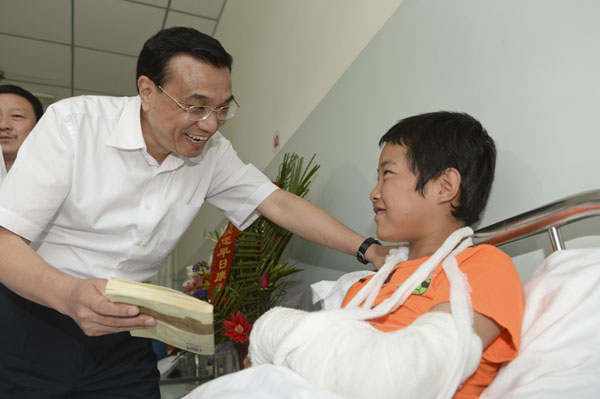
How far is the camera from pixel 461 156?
1.06 metres

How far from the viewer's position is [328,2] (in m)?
2.03

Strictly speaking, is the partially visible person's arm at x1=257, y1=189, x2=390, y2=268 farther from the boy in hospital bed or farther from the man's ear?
the man's ear

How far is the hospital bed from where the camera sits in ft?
2.21

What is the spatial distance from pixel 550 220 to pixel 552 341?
209 millimetres

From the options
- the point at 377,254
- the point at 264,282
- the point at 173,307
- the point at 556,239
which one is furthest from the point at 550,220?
the point at 264,282

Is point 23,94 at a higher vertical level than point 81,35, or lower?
higher

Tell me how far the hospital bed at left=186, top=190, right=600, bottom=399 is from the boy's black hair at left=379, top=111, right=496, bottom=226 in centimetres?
21

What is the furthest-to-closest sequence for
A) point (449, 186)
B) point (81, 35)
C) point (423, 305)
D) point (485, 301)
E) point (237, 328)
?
1. point (81, 35)
2. point (237, 328)
3. point (449, 186)
4. point (423, 305)
5. point (485, 301)

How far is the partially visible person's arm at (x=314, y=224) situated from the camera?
52.8 inches

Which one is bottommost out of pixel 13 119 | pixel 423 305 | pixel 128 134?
pixel 13 119

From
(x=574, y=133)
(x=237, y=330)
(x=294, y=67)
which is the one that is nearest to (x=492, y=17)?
(x=574, y=133)

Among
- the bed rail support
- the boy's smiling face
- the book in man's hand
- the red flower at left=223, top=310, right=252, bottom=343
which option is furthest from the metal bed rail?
the red flower at left=223, top=310, right=252, bottom=343

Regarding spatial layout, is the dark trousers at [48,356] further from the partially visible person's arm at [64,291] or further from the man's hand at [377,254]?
the man's hand at [377,254]

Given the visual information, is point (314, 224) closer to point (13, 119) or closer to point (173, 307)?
point (173, 307)
